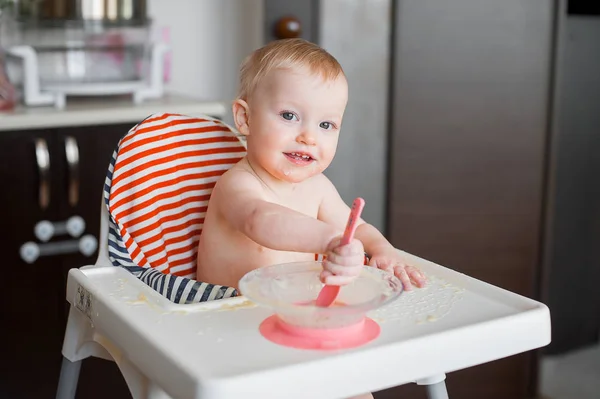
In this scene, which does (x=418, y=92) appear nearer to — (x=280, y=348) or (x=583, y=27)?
(x=583, y=27)

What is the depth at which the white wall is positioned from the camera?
7.88 feet

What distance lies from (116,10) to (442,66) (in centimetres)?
83

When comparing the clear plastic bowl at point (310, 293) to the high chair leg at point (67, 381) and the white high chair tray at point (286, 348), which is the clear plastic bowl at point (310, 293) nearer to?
the white high chair tray at point (286, 348)

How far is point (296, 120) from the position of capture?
117 centimetres

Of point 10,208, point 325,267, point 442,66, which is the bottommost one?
point 10,208

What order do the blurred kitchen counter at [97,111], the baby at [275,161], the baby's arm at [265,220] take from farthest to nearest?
the blurred kitchen counter at [97,111], the baby at [275,161], the baby's arm at [265,220]

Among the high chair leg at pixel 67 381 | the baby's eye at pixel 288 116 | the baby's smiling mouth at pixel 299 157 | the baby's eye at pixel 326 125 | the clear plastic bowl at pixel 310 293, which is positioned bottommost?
the high chair leg at pixel 67 381

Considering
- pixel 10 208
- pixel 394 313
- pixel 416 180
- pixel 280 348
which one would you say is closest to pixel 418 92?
pixel 416 180

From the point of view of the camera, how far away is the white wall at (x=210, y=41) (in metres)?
2.40

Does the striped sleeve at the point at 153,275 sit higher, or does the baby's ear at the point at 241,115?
the baby's ear at the point at 241,115

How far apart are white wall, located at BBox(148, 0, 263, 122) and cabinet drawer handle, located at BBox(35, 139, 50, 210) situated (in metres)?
0.57

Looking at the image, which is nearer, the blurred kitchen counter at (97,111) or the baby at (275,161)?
the baby at (275,161)

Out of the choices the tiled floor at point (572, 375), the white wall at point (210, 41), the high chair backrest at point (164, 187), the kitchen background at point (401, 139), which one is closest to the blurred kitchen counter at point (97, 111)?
the kitchen background at point (401, 139)

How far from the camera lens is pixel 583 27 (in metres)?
2.62
